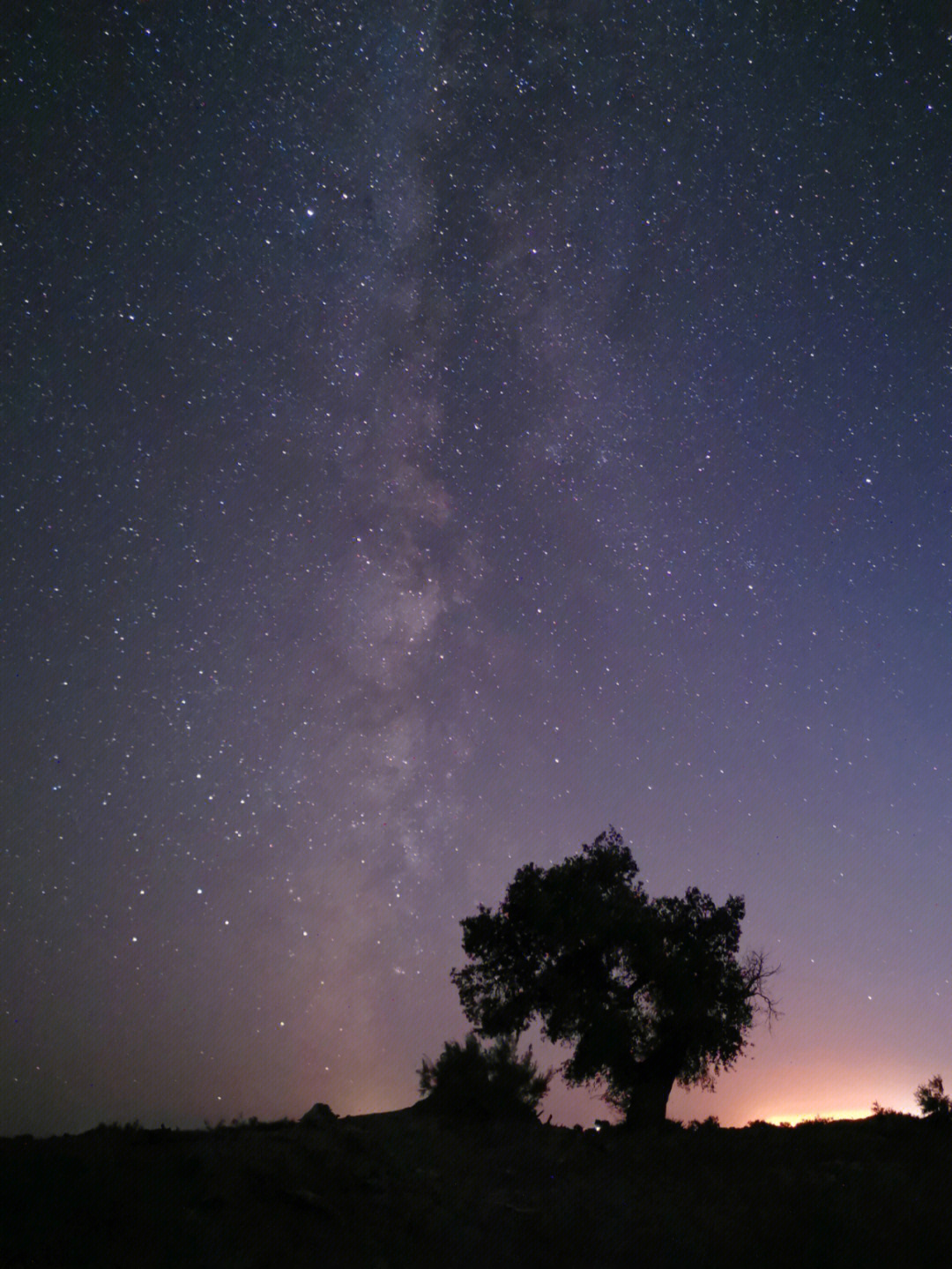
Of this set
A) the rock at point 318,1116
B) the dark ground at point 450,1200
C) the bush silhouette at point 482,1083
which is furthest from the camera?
the bush silhouette at point 482,1083

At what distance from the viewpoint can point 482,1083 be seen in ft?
66.0

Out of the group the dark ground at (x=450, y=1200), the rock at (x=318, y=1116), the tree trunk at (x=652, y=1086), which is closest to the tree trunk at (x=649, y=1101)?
the tree trunk at (x=652, y=1086)

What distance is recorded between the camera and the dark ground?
1005cm

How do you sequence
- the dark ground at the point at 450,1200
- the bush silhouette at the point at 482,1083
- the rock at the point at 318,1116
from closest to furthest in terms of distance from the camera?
the dark ground at the point at 450,1200 < the rock at the point at 318,1116 < the bush silhouette at the point at 482,1083

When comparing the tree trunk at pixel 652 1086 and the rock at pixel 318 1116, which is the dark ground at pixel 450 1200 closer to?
the rock at pixel 318 1116

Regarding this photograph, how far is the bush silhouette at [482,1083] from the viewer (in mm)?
19500

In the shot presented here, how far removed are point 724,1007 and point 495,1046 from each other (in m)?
6.48

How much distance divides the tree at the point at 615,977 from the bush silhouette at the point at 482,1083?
4.86 ft

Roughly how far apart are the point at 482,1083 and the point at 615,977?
4.87m

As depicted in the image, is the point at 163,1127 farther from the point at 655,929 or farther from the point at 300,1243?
the point at 655,929

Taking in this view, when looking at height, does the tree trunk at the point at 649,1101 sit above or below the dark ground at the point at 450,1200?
above

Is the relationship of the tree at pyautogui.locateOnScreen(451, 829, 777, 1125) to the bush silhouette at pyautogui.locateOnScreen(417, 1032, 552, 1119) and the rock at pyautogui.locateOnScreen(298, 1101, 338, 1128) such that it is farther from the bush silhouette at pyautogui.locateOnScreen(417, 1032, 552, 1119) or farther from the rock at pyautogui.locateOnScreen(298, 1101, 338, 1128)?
the rock at pyautogui.locateOnScreen(298, 1101, 338, 1128)

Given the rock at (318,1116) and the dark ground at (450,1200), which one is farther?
the rock at (318,1116)

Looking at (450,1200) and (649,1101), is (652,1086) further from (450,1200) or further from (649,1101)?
(450,1200)
